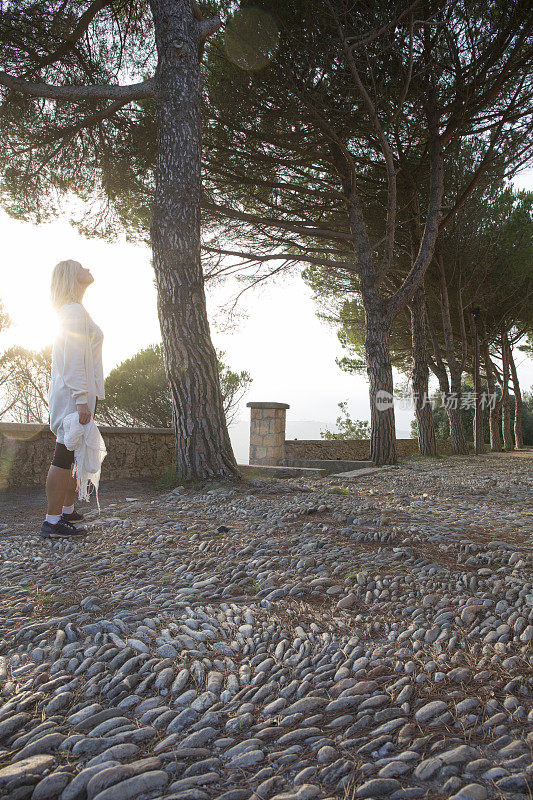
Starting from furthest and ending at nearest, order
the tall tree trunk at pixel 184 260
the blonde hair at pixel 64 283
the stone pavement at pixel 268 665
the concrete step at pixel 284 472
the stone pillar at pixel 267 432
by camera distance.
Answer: the stone pillar at pixel 267 432 < the concrete step at pixel 284 472 < the tall tree trunk at pixel 184 260 < the blonde hair at pixel 64 283 < the stone pavement at pixel 268 665

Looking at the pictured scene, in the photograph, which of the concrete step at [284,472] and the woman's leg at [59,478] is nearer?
the woman's leg at [59,478]

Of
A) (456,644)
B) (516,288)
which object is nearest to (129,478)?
(456,644)

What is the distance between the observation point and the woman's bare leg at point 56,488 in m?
2.91

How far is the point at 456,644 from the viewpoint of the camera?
1562 millimetres

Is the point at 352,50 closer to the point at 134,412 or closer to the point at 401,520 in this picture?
the point at 401,520

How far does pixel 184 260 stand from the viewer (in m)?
4.61

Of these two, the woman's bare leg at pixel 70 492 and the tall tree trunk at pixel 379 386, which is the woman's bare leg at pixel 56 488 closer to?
the woman's bare leg at pixel 70 492

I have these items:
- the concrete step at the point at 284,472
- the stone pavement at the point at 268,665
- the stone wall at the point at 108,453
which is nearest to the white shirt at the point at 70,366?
the stone pavement at the point at 268,665

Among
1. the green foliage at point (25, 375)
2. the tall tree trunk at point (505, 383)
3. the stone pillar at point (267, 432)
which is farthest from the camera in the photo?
the tall tree trunk at point (505, 383)

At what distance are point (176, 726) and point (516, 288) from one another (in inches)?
594

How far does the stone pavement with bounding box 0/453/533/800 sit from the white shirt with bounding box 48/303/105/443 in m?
0.76

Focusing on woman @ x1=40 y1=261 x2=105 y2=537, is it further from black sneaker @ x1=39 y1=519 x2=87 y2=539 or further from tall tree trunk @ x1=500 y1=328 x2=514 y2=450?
tall tree trunk @ x1=500 y1=328 x2=514 y2=450

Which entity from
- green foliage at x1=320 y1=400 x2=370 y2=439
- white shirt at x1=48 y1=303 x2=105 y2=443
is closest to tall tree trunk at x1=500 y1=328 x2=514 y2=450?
green foliage at x1=320 y1=400 x2=370 y2=439

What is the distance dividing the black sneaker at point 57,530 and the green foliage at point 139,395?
334 inches
